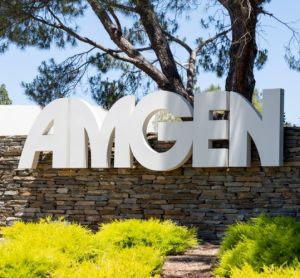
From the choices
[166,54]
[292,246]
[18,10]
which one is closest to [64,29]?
[18,10]

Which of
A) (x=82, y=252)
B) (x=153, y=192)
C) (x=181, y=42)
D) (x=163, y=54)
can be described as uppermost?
(x=181, y=42)

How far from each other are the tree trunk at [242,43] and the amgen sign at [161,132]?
56.1 inches

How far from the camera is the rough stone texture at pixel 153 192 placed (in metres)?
9.23

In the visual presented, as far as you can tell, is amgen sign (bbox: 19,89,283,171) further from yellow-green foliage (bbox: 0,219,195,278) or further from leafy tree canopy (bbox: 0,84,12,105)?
leafy tree canopy (bbox: 0,84,12,105)

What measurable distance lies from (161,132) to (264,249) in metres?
3.78

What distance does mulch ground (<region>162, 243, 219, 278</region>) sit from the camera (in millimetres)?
6738

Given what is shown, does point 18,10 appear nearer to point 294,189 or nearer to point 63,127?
point 63,127

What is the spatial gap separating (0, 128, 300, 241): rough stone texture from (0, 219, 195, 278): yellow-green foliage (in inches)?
25.8

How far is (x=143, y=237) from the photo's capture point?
7914 mm

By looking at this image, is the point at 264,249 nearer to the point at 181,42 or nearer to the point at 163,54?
the point at 163,54

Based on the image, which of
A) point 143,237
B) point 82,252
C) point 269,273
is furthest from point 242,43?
point 269,273

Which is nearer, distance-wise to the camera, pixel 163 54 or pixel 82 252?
pixel 82 252

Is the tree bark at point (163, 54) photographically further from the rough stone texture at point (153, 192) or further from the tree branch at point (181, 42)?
the rough stone texture at point (153, 192)

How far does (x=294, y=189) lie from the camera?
9.12m
